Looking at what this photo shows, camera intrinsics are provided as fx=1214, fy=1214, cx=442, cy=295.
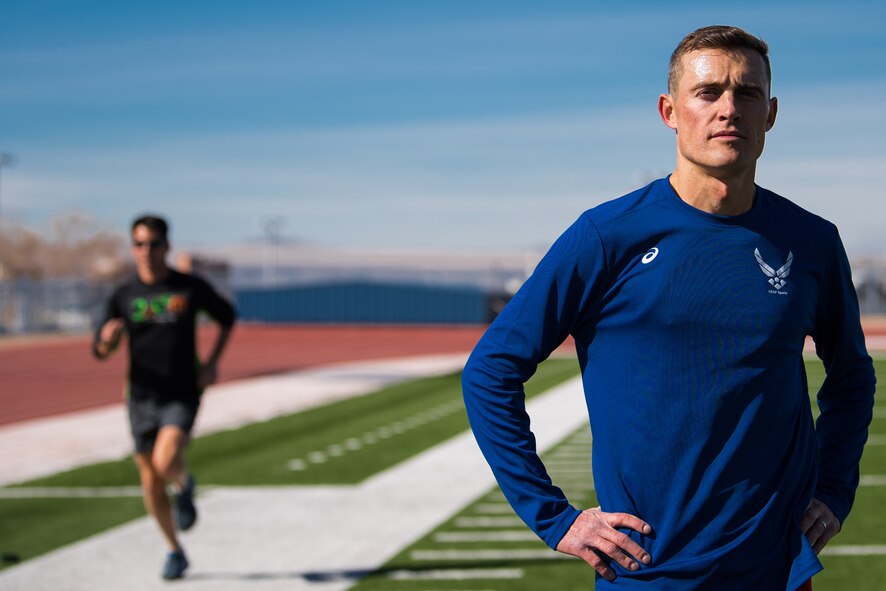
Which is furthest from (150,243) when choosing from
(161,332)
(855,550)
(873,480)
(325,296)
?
(325,296)

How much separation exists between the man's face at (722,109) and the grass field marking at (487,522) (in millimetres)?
5931

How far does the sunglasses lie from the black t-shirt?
272 millimetres

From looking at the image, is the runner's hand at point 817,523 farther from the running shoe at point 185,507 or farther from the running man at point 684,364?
the running shoe at point 185,507

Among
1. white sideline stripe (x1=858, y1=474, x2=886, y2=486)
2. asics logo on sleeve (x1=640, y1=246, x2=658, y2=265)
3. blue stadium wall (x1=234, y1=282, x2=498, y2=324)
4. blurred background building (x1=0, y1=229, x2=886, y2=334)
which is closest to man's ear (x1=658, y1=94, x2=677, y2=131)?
asics logo on sleeve (x1=640, y1=246, x2=658, y2=265)

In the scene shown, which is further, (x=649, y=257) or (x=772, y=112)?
(x=772, y=112)

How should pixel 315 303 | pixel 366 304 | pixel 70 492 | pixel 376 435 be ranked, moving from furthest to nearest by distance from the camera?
pixel 315 303 < pixel 366 304 < pixel 376 435 < pixel 70 492

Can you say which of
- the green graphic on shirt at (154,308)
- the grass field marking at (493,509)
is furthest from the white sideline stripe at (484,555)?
the green graphic on shirt at (154,308)

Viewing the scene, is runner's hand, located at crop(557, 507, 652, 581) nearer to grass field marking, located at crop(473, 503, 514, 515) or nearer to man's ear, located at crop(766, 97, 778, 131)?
man's ear, located at crop(766, 97, 778, 131)

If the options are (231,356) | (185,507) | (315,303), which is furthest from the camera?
(315,303)

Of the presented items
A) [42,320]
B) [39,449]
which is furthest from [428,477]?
[42,320]

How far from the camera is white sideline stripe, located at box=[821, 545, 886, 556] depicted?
729 cm

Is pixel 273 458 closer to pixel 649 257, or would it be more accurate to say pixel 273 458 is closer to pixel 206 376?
pixel 206 376

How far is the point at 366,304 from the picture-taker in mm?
55469

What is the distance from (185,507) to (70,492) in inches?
129
